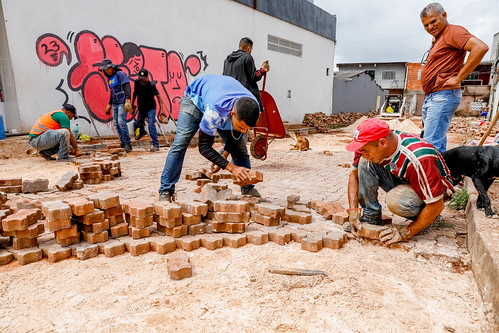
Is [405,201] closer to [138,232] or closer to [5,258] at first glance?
[138,232]

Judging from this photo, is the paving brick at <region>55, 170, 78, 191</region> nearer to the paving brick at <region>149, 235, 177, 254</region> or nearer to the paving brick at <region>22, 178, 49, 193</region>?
the paving brick at <region>22, 178, 49, 193</region>

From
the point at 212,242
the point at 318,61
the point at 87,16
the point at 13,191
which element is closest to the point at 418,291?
the point at 212,242

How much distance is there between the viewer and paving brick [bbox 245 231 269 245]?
8.93 ft

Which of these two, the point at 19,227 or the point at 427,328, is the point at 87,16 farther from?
the point at 427,328

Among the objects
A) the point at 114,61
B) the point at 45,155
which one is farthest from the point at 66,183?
the point at 114,61

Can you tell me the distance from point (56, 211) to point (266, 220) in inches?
67.1

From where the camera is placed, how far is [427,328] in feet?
5.56

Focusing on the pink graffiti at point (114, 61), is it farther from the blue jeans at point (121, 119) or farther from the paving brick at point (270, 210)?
the paving brick at point (270, 210)

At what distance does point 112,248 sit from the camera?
8.07 ft

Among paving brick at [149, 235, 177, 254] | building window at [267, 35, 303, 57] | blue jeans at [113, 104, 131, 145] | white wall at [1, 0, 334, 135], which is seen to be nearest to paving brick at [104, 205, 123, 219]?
paving brick at [149, 235, 177, 254]

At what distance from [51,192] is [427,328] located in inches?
166

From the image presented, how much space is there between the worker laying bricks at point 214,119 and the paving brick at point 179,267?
1.01 meters

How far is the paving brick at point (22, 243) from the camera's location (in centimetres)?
241

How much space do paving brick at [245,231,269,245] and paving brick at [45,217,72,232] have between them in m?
1.38
